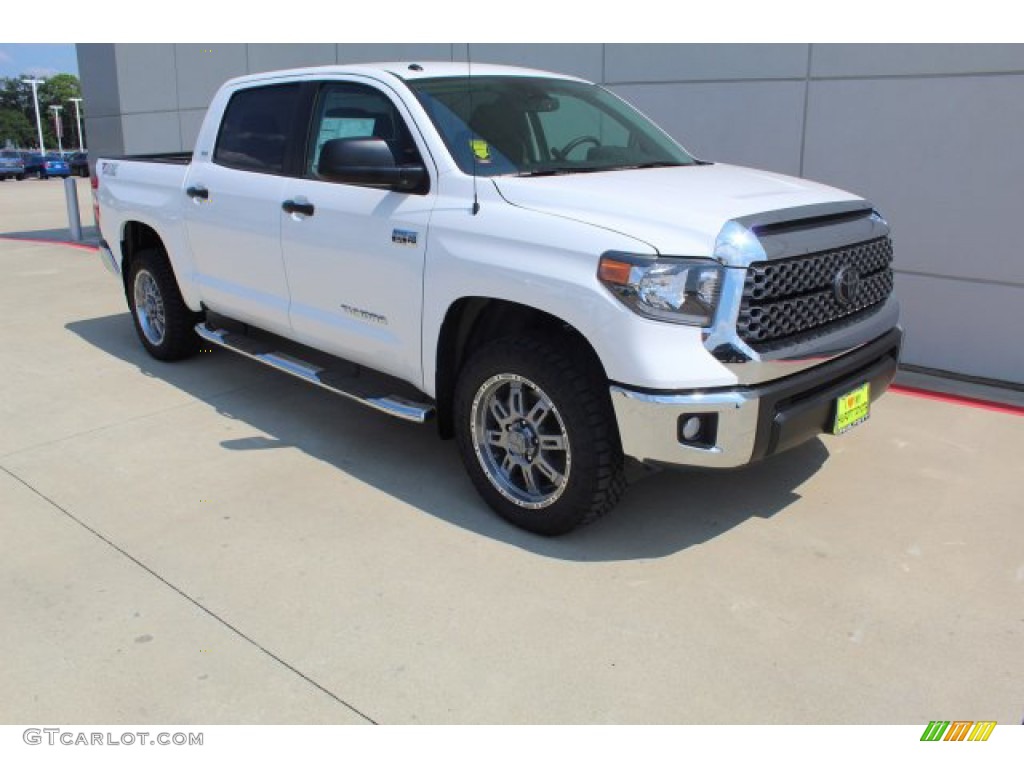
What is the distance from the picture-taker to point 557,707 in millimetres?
2756

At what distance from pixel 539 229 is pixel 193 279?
9.76 feet

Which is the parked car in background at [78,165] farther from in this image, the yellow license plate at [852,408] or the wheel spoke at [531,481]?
the yellow license plate at [852,408]

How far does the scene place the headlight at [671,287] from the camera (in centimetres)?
321

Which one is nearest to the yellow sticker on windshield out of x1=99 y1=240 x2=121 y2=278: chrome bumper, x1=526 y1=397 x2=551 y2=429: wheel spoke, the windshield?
the windshield

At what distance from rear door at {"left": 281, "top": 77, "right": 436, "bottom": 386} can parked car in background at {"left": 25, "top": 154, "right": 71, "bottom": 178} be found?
4251 cm

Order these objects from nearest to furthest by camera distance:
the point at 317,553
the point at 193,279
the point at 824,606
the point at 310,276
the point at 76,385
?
1. the point at 824,606
2. the point at 317,553
3. the point at 310,276
4. the point at 193,279
5. the point at 76,385

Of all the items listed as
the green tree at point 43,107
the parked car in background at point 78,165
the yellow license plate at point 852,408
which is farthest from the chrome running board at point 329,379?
the green tree at point 43,107

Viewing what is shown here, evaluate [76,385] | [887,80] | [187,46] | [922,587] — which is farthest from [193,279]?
[187,46]

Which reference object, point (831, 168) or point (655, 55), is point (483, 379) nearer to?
point (831, 168)

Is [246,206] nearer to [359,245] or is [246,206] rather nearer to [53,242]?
[359,245]

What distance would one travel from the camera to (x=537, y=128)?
14.3 feet

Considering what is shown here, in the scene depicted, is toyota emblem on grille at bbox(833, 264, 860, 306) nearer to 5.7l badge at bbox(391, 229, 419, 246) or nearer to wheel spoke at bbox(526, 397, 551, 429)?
wheel spoke at bbox(526, 397, 551, 429)

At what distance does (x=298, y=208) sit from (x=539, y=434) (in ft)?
6.04

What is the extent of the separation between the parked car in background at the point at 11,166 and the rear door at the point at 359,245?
40.4 m
